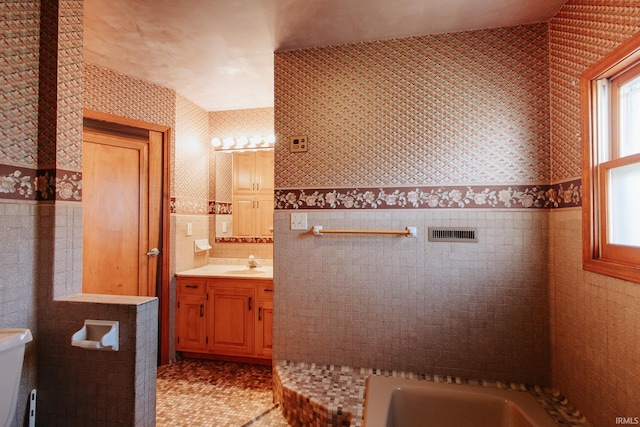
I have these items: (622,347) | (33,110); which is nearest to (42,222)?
(33,110)

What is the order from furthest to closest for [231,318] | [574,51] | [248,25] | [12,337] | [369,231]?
[231,318], [369,231], [248,25], [574,51], [12,337]

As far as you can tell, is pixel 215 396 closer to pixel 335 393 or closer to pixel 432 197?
pixel 335 393

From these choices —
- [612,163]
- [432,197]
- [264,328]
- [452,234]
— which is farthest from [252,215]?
[612,163]

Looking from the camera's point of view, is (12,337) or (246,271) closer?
(12,337)

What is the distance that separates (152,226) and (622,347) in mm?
3055

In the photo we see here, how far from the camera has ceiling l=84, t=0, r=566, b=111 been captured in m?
1.67

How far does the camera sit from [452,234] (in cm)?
189

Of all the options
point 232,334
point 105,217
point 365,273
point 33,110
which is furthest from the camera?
point 232,334

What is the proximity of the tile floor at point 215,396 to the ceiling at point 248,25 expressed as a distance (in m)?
2.37

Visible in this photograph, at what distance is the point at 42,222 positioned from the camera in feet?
4.63

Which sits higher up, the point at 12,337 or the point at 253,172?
the point at 253,172

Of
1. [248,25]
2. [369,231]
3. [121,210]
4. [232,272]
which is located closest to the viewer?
[248,25]

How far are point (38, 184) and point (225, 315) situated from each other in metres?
1.63

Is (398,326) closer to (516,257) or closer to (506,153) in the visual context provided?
(516,257)
